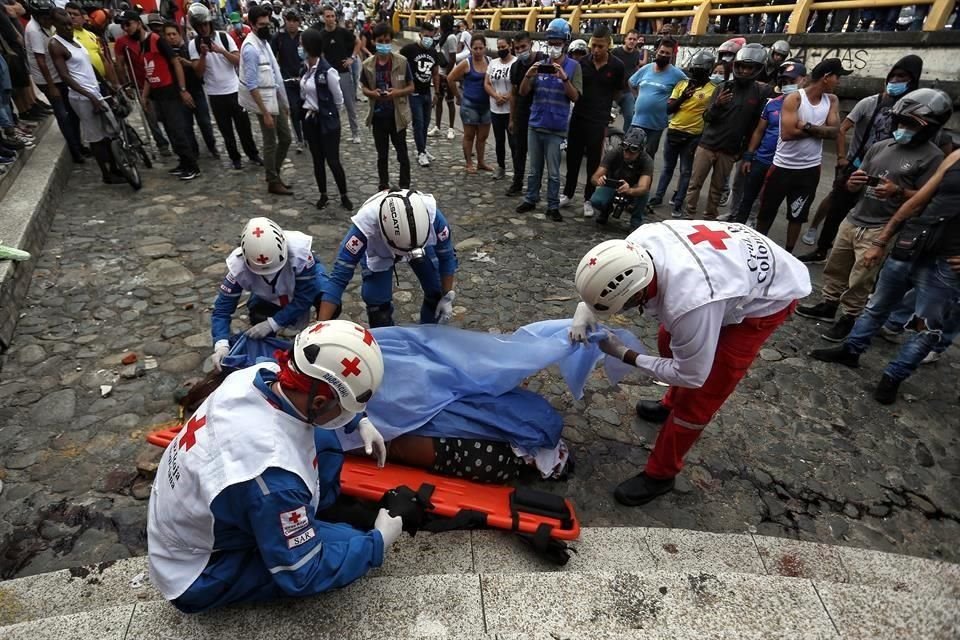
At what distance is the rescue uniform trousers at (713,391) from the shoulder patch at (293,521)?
1980 millimetres

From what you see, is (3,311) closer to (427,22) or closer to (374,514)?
(374,514)

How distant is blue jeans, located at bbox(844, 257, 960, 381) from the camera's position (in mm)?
3459

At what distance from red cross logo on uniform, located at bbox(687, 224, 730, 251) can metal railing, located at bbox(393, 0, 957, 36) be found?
29.5 ft

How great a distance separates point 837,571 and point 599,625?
141 centimetres

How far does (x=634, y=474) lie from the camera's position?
10.3 ft

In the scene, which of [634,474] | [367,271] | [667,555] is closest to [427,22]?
[367,271]

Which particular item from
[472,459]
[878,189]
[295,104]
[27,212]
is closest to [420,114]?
[295,104]

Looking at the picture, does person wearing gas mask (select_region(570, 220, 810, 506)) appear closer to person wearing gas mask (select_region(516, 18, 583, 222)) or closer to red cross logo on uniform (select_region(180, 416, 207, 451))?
red cross logo on uniform (select_region(180, 416, 207, 451))

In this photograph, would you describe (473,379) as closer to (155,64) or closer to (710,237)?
(710,237)

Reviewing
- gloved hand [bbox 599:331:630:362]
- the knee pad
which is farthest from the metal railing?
the knee pad

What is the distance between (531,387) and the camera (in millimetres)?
3822

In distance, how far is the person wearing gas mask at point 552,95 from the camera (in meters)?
6.14

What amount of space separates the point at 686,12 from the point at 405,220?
13.2 m

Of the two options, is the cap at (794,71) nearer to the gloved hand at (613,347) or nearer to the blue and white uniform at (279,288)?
the gloved hand at (613,347)
